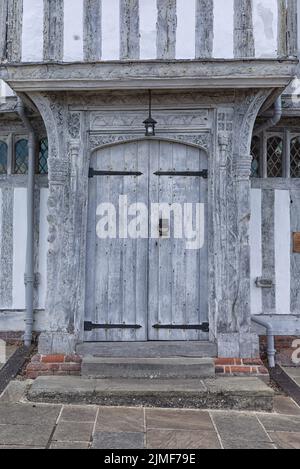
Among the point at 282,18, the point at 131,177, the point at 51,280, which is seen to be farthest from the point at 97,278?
the point at 282,18

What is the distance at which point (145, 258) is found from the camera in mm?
5500

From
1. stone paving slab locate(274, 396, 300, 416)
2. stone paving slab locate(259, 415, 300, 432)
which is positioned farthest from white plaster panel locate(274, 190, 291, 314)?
stone paving slab locate(259, 415, 300, 432)

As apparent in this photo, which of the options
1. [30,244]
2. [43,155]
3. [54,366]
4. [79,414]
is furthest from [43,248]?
[79,414]

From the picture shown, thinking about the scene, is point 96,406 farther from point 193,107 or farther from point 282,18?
point 282,18

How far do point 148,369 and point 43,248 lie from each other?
2628mm

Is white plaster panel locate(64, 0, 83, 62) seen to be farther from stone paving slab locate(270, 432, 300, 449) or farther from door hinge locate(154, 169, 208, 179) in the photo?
stone paving slab locate(270, 432, 300, 449)

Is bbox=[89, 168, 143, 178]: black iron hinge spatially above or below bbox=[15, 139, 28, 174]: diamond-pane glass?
below

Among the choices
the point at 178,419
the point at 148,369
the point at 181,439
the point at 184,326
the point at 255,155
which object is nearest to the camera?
the point at 181,439

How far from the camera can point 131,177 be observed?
5.53 m

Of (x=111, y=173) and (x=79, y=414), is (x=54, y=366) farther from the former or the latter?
(x=111, y=173)

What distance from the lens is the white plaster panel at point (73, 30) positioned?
5273 millimetres

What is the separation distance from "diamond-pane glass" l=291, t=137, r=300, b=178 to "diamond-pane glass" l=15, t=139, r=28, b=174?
390 centimetres

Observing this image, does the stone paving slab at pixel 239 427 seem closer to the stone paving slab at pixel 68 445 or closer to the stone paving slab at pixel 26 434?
the stone paving slab at pixel 68 445

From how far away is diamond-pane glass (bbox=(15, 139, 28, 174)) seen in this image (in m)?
6.88
